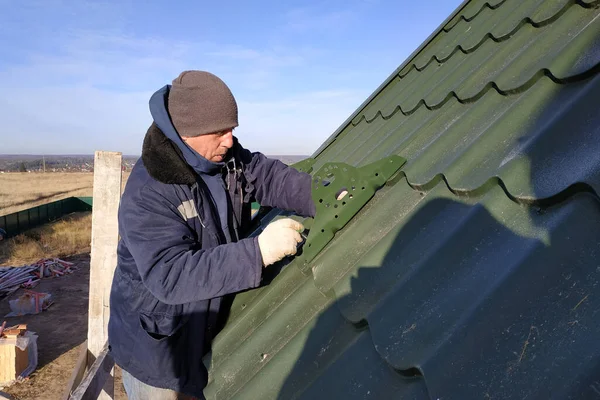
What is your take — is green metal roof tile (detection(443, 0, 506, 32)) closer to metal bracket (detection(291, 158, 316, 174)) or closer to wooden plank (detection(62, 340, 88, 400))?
metal bracket (detection(291, 158, 316, 174))

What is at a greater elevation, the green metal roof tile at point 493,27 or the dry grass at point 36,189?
the dry grass at point 36,189

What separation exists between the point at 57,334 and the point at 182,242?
12.7m

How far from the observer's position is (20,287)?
16.4 metres

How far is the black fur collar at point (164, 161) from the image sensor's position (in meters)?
2.17

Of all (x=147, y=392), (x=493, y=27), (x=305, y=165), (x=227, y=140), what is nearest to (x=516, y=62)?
(x=493, y=27)

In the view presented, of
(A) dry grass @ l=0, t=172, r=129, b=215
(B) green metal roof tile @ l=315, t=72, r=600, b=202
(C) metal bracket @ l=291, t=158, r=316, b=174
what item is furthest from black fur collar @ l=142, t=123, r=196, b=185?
(A) dry grass @ l=0, t=172, r=129, b=215

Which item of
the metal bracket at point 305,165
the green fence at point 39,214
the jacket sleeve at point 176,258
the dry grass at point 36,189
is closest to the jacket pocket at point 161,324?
the jacket sleeve at point 176,258

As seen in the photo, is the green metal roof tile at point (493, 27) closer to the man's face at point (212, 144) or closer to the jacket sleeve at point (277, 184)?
the jacket sleeve at point (277, 184)

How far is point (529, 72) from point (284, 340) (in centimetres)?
153

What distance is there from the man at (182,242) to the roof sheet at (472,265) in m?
0.22

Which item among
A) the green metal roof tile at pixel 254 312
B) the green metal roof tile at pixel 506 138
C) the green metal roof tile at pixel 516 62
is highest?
the green metal roof tile at pixel 516 62

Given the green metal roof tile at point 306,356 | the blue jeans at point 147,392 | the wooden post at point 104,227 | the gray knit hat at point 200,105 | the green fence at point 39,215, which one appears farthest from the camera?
the green fence at point 39,215

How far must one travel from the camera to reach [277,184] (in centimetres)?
286

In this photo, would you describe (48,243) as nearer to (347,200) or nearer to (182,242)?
(182,242)
